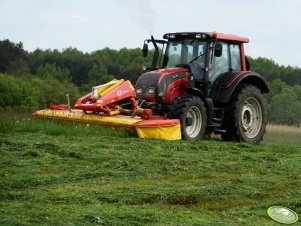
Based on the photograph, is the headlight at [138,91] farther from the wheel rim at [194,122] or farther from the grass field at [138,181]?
the grass field at [138,181]

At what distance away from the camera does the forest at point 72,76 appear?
114ft

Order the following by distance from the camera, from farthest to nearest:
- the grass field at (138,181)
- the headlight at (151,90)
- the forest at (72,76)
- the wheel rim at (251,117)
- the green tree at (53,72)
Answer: the green tree at (53,72), the forest at (72,76), the wheel rim at (251,117), the headlight at (151,90), the grass field at (138,181)

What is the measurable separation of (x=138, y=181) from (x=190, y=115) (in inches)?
233

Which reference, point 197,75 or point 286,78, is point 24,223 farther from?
point 286,78

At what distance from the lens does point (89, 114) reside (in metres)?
14.9

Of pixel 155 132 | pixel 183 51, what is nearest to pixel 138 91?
pixel 183 51

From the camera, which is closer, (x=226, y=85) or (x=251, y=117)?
(x=226, y=85)

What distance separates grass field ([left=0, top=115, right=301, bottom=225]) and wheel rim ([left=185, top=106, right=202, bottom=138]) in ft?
5.14

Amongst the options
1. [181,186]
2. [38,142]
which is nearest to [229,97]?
[38,142]

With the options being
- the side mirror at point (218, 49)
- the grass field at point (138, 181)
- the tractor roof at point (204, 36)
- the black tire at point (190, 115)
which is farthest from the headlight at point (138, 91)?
the grass field at point (138, 181)

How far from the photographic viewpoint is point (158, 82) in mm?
14445

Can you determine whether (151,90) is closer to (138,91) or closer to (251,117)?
(138,91)

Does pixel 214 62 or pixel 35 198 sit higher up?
pixel 214 62

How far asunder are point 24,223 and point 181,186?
2959 mm
